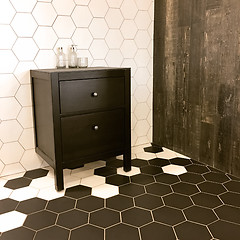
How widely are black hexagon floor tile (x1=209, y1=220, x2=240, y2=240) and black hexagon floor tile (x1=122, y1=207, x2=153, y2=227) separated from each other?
0.33 metres

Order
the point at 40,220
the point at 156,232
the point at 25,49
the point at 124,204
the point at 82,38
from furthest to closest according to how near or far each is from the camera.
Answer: the point at 82,38 → the point at 25,49 → the point at 124,204 → the point at 40,220 → the point at 156,232

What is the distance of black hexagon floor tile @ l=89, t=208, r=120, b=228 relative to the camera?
1.56 m

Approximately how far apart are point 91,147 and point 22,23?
39.2 inches

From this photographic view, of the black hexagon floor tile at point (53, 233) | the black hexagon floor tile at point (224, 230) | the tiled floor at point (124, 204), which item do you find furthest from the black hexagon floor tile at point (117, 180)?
the black hexagon floor tile at point (224, 230)

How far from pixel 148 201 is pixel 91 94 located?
2.52ft

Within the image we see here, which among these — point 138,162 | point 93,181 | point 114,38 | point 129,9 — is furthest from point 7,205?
point 129,9

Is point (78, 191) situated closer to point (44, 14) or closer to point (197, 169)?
point (197, 169)

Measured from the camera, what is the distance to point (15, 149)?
Answer: 219cm

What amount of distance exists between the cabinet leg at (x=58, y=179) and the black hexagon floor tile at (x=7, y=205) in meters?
0.27

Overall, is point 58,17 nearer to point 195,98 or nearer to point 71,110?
point 71,110

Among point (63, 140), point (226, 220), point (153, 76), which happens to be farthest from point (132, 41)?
point (226, 220)

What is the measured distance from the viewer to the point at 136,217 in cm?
161

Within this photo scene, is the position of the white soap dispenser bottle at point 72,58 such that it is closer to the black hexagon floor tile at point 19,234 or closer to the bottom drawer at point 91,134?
the bottom drawer at point 91,134

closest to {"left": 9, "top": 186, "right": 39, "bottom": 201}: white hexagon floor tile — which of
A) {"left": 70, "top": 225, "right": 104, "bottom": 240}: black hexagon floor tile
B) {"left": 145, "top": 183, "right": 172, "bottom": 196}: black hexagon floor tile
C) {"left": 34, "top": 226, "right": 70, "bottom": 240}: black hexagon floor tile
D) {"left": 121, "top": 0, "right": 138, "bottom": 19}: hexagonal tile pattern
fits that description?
{"left": 34, "top": 226, "right": 70, "bottom": 240}: black hexagon floor tile
